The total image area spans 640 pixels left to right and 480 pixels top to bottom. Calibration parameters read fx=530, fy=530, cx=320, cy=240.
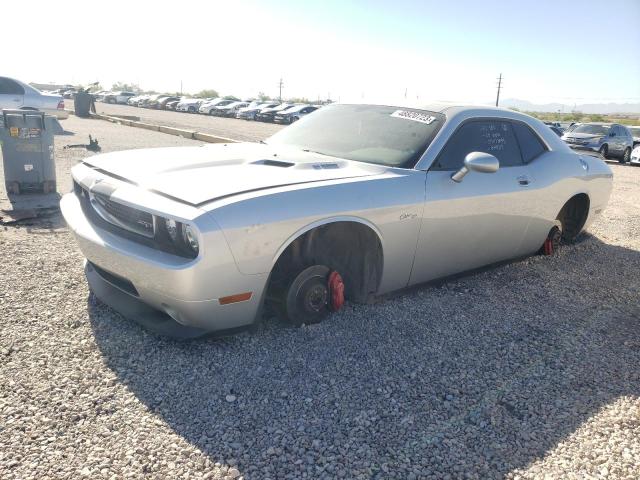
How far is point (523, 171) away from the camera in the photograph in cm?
432

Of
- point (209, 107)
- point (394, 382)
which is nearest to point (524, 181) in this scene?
point (394, 382)

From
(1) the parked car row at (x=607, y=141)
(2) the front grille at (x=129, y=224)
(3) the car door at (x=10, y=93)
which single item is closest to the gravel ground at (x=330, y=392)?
(2) the front grille at (x=129, y=224)

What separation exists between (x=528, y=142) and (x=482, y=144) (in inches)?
29.5

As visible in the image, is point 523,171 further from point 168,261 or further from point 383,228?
point 168,261

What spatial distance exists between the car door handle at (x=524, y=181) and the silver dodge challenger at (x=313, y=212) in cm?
2

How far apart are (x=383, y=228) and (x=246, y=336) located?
1.06 m

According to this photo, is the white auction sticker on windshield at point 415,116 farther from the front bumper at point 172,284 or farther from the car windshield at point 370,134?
the front bumper at point 172,284

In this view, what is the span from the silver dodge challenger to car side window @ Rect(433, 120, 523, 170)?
0.05 feet

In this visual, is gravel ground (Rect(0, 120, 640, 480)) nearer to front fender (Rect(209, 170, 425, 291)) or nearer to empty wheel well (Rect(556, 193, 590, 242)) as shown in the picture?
front fender (Rect(209, 170, 425, 291))

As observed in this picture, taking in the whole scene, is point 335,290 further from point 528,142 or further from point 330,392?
point 528,142

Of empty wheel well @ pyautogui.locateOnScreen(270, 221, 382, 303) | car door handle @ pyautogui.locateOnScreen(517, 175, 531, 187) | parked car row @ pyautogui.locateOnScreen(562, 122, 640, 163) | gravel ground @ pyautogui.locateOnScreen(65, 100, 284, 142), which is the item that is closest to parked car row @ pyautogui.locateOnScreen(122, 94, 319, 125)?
gravel ground @ pyautogui.locateOnScreen(65, 100, 284, 142)

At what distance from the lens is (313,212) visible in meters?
2.93

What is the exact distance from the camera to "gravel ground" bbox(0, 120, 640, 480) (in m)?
2.17

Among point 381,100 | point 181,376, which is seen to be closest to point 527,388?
point 181,376
